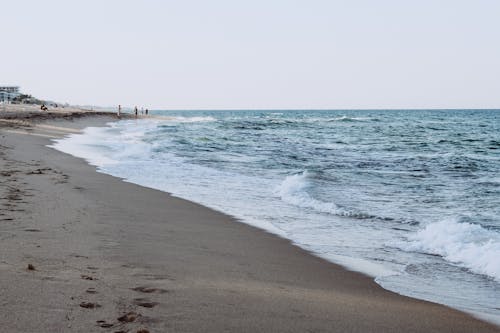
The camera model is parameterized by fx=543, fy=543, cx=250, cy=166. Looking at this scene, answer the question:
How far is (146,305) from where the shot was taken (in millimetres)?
3754

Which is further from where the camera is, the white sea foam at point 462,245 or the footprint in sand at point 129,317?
the white sea foam at point 462,245

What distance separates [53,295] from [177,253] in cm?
201

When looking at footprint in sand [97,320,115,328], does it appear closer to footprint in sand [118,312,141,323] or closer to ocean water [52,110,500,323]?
footprint in sand [118,312,141,323]

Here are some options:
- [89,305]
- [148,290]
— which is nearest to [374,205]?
[148,290]

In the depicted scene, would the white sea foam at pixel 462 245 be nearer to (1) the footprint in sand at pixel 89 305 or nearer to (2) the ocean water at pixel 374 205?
(2) the ocean water at pixel 374 205

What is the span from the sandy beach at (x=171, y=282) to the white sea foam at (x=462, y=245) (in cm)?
153

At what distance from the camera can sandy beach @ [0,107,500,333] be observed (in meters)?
3.55

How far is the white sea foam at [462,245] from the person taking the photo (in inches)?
241

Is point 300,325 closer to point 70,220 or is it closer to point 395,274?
point 395,274

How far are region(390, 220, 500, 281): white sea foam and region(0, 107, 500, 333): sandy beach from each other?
5.03 ft

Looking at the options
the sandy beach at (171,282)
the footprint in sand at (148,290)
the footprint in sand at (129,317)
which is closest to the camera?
the footprint in sand at (129,317)

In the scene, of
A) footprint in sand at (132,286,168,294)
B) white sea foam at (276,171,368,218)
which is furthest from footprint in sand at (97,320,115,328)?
white sea foam at (276,171,368,218)

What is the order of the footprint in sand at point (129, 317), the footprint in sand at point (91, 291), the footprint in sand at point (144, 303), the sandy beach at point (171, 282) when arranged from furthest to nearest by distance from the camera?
1. the footprint in sand at point (91, 291)
2. the footprint in sand at point (144, 303)
3. the sandy beach at point (171, 282)
4. the footprint in sand at point (129, 317)

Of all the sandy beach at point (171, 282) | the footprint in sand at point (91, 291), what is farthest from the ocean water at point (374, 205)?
the footprint in sand at point (91, 291)
